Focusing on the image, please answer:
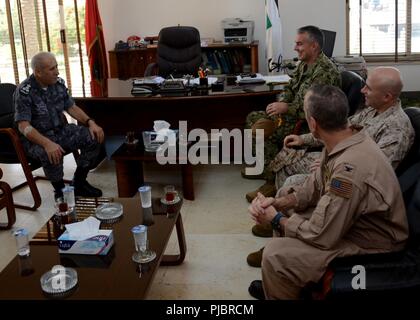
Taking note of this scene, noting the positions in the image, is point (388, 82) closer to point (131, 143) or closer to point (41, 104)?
point (131, 143)

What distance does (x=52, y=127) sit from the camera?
3.57 m

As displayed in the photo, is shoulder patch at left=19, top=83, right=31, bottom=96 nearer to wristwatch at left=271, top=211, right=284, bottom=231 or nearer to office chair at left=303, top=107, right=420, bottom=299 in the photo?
wristwatch at left=271, top=211, right=284, bottom=231

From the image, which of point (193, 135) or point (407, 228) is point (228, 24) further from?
point (407, 228)

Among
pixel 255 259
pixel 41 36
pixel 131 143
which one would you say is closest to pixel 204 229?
pixel 255 259

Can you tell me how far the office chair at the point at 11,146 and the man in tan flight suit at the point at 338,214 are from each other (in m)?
2.08

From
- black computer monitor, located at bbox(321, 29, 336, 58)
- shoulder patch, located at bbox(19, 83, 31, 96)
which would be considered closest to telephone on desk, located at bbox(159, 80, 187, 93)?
shoulder patch, located at bbox(19, 83, 31, 96)

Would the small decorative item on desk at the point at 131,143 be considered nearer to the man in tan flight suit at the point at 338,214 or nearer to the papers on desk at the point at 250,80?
the papers on desk at the point at 250,80

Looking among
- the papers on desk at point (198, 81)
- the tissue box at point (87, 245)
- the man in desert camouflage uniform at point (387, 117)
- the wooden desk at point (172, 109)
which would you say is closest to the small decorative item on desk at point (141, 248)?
the tissue box at point (87, 245)

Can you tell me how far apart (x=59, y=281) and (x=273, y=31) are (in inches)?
184

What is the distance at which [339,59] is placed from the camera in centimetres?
550

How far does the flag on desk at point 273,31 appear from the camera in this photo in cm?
580

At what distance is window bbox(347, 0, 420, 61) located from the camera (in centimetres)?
609

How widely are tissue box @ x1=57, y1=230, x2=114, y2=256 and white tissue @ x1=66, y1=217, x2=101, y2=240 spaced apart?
21 millimetres

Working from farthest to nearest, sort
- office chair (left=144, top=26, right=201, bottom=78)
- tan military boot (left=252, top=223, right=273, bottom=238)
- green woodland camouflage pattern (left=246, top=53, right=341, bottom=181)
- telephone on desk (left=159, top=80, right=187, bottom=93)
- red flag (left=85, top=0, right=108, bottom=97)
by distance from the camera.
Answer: red flag (left=85, top=0, right=108, bottom=97), office chair (left=144, top=26, right=201, bottom=78), telephone on desk (left=159, top=80, right=187, bottom=93), green woodland camouflage pattern (left=246, top=53, right=341, bottom=181), tan military boot (left=252, top=223, right=273, bottom=238)
